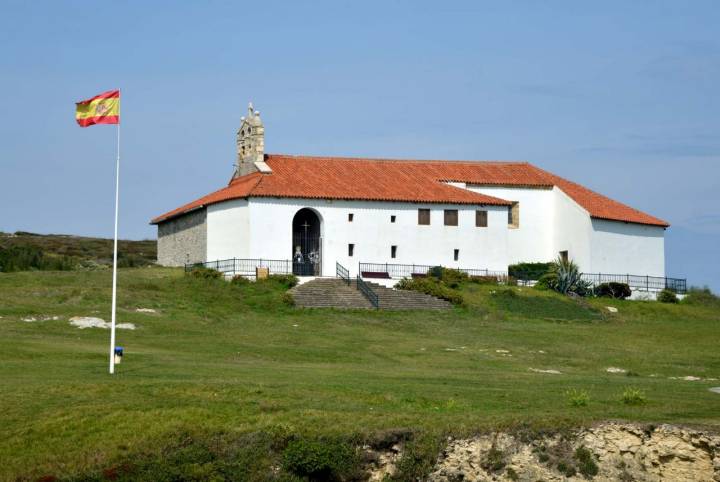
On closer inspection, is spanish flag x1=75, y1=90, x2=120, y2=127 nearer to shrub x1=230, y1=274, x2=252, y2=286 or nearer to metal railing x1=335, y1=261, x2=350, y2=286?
shrub x1=230, y1=274, x2=252, y2=286

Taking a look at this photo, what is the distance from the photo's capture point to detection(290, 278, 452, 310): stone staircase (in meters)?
62.5

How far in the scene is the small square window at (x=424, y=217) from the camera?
239 feet

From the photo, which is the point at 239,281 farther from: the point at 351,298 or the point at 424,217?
the point at 424,217

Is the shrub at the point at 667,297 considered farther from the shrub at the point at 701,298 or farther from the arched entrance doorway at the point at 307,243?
the arched entrance doorway at the point at 307,243

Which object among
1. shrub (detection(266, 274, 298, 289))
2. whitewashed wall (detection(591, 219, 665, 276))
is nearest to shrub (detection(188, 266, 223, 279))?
shrub (detection(266, 274, 298, 289))

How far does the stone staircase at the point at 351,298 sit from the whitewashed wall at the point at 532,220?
1338cm

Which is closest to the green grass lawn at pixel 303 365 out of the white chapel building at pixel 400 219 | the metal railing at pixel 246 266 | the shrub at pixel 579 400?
the shrub at pixel 579 400

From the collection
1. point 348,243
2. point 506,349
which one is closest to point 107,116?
point 506,349

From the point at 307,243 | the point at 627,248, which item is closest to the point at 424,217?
the point at 307,243

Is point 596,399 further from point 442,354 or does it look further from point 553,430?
point 442,354

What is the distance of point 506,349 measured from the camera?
50.7 m

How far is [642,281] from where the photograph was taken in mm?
77375

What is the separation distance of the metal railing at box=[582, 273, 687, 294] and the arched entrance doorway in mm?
15719

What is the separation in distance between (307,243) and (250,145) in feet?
25.6
